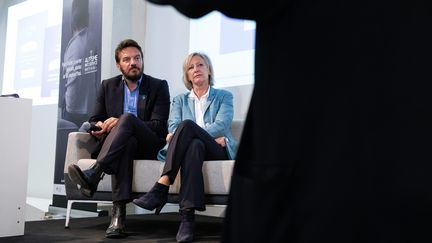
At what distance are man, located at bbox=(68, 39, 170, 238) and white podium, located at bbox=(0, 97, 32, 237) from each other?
32 centimetres

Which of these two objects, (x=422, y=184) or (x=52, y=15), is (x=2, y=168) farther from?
(x=52, y=15)

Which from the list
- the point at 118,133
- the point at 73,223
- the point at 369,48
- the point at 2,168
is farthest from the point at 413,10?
the point at 73,223

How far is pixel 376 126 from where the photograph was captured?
0.41 metres

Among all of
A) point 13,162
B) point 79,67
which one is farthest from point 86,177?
point 79,67

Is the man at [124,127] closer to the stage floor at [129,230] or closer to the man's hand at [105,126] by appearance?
the man's hand at [105,126]

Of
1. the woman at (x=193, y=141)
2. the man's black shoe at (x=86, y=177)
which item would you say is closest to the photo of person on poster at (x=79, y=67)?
the woman at (x=193, y=141)

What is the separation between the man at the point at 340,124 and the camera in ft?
1.31

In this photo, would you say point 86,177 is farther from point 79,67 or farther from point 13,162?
point 79,67

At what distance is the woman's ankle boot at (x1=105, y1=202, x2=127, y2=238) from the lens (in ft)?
8.02

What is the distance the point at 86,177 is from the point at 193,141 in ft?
1.89

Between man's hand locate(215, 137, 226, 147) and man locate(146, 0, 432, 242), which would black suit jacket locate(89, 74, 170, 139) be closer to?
man's hand locate(215, 137, 226, 147)

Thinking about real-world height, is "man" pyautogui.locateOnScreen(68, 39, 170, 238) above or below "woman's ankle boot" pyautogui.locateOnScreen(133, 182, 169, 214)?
above

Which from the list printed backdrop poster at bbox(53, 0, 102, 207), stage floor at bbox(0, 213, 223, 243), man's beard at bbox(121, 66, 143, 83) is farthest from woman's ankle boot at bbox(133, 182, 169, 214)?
printed backdrop poster at bbox(53, 0, 102, 207)

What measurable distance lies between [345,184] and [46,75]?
18.4ft
